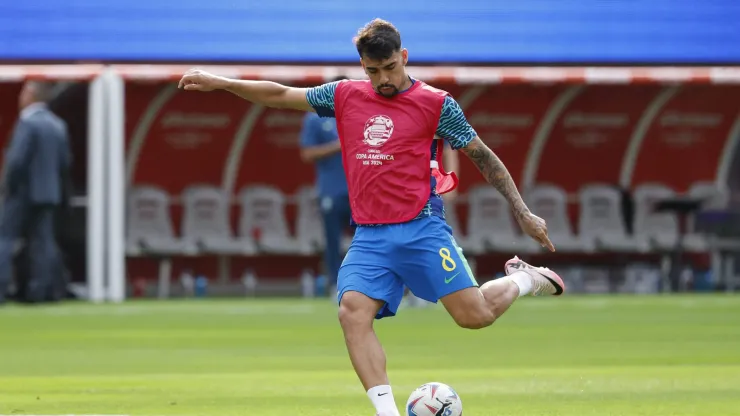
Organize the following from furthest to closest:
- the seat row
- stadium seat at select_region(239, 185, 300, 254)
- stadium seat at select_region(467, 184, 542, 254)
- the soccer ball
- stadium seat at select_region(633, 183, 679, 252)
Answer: stadium seat at select_region(633, 183, 679, 252), stadium seat at select_region(239, 185, 300, 254), stadium seat at select_region(467, 184, 542, 254), the seat row, the soccer ball

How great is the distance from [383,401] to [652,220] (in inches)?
725

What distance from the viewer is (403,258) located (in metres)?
7.71

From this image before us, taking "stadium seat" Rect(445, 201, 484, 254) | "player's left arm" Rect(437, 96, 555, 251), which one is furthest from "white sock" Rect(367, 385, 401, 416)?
"stadium seat" Rect(445, 201, 484, 254)

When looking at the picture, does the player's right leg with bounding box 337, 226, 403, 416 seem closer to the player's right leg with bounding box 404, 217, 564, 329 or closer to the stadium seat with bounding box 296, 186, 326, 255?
the player's right leg with bounding box 404, 217, 564, 329

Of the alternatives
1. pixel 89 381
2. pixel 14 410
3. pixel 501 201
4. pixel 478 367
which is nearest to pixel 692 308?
pixel 501 201

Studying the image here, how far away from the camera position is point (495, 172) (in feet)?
26.4

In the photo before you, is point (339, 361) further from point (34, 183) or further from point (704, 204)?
point (704, 204)

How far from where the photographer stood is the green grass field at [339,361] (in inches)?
350

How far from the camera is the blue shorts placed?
301 inches

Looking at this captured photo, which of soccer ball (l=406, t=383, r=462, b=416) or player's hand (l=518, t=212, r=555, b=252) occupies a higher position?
player's hand (l=518, t=212, r=555, b=252)

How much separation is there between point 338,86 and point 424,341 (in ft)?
19.9

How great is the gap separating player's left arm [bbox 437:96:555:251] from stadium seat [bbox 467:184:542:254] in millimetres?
16283

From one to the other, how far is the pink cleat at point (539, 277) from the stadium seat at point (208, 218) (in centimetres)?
1516

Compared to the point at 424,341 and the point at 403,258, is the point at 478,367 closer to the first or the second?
the point at 424,341
